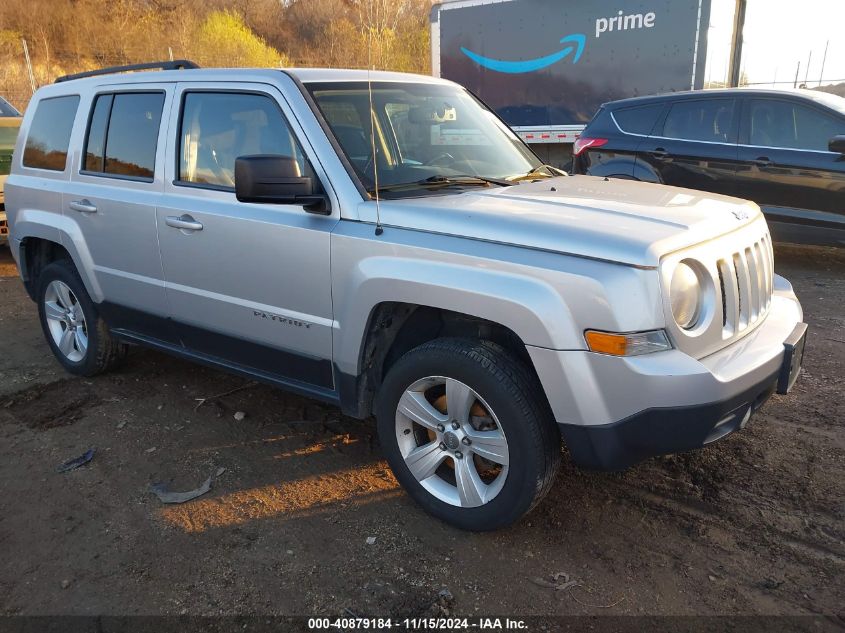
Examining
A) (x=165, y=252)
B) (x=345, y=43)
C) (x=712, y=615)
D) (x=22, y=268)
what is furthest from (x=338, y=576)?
(x=345, y=43)

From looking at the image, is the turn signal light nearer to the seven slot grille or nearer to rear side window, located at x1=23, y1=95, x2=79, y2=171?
the seven slot grille

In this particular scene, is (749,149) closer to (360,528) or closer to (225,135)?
(225,135)

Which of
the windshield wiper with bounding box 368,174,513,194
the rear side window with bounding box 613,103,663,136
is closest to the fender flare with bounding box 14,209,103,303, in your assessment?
the windshield wiper with bounding box 368,174,513,194

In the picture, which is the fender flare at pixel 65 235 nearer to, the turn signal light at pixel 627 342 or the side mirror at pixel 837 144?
the turn signal light at pixel 627 342

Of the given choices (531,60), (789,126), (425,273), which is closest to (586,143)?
(789,126)

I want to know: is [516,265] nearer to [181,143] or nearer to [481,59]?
[181,143]

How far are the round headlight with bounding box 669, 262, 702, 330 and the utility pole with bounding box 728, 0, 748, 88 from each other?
9.25 m

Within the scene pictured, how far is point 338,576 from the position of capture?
2738mm

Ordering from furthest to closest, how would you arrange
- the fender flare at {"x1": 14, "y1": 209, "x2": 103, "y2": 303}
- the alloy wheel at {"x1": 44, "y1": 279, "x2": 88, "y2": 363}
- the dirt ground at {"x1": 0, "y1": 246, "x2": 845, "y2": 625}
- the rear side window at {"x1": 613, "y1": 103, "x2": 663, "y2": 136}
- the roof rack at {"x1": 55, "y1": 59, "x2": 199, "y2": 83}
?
the rear side window at {"x1": 613, "y1": 103, "x2": 663, "y2": 136}
the alloy wheel at {"x1": 44, "y1": 279, "x2": 88, "y2": 363}
the fender flare at {"x1": 14, "y1": 209, "x2": 103, "y2": 303}
the roof rack at {"x1": 55, "y1": 59, "x2": 199, "y2": 83}
the dirt ground at {"x1": 0, "y1": 246, "x2": 845, "y2": 625}

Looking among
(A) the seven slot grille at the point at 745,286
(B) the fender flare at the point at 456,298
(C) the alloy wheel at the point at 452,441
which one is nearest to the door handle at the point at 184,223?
(B) the fender flare at the point at 456,298

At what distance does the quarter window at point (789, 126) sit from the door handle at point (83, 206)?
622 centimetres

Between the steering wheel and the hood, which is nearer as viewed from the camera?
the hood

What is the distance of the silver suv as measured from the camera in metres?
2.46

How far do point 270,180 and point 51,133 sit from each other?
2631 millimetres
